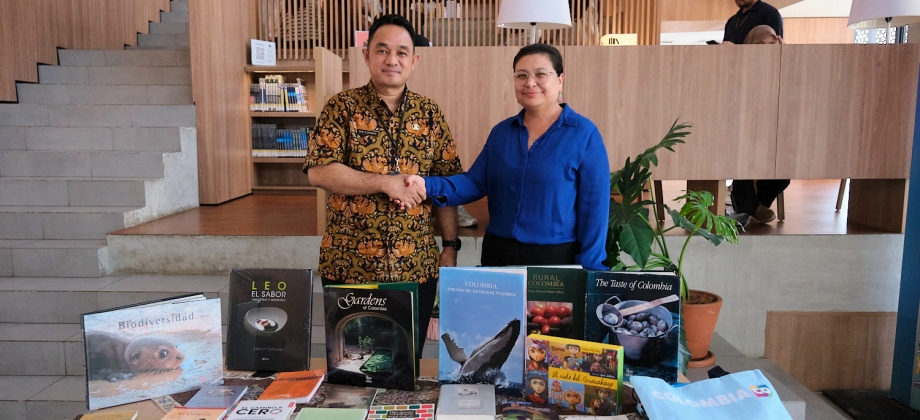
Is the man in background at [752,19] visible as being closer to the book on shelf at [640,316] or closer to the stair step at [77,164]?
the book on shelf at [640,316]

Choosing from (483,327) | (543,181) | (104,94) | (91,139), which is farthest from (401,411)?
(104,94)

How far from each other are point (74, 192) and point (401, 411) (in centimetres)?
390

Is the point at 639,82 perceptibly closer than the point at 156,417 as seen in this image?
No

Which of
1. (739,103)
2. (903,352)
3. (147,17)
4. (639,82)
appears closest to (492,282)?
(639,82)

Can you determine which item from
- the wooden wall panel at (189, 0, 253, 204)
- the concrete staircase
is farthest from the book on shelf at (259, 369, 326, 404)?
the wooden wall panel at (189, 0, 253, 204)

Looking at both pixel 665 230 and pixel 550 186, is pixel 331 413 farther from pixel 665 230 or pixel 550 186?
pixel 665 230

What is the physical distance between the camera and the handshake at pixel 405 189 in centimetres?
190

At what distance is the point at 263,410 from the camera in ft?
4.14

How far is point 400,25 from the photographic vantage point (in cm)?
190

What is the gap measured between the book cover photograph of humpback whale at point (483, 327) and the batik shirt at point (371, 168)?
0.59 m

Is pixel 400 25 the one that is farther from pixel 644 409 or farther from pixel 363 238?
pixel 644 409

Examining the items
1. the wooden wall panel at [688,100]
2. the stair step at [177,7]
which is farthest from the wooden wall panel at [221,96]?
the wooden wall panel at [688,100]

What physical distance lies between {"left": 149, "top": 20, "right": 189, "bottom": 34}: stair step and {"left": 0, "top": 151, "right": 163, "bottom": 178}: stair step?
2819 millimetres

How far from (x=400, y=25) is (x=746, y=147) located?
261 centimetres
